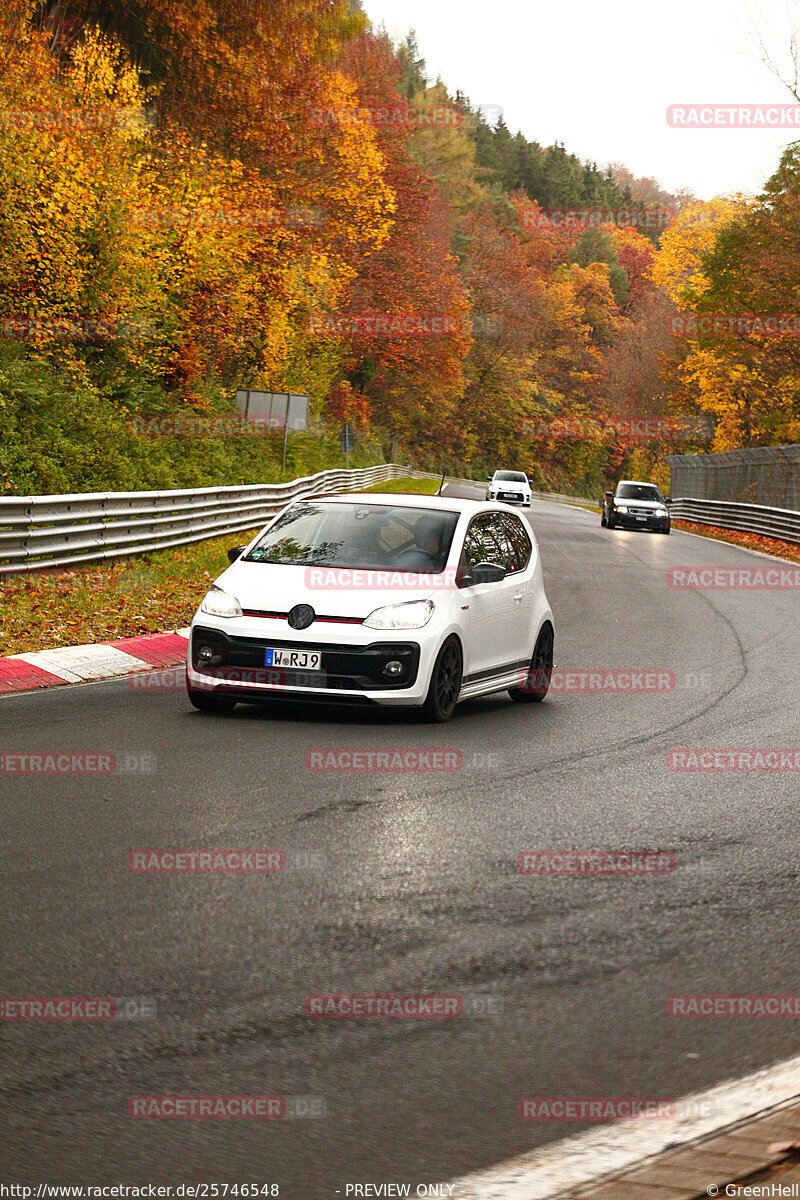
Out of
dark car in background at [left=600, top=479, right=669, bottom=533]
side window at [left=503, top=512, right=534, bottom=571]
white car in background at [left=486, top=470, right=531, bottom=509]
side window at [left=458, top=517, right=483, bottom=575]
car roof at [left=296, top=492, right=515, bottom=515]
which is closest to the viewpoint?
side window at [left=458, top=517, right=483, bottom=575]

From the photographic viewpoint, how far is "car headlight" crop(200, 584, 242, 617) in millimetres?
10656

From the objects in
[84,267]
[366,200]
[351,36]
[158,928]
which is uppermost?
[351,36]

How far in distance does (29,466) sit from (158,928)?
63.7 feet

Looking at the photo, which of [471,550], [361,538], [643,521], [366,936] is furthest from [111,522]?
[643,521]

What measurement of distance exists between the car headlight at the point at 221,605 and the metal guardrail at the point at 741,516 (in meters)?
31.4

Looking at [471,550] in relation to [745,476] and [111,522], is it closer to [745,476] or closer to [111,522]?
[111,522]

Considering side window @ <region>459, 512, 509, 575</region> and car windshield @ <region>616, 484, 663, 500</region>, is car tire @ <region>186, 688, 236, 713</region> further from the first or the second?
car windshield @ <region>616, 484, 663, 500</region>

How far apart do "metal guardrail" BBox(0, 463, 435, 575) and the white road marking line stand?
12.8m

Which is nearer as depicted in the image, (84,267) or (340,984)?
(340,984)

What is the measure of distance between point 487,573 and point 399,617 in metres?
1.11

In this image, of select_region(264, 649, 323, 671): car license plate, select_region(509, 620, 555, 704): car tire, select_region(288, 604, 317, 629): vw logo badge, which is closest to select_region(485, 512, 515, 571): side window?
select_region(509, 620, 555, 704): car tire

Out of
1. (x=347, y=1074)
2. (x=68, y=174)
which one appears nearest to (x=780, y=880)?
(x=347, y=1074)

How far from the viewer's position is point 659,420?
87.6 m

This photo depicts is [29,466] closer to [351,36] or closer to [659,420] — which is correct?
[351,36]
